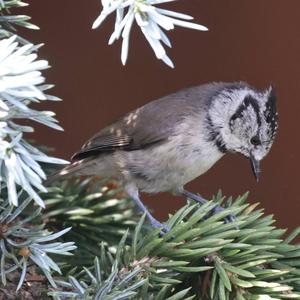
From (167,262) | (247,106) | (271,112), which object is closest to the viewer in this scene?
(167,262)

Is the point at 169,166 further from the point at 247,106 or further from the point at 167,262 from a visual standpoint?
the point at 167,262

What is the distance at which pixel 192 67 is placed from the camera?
132 centimetres

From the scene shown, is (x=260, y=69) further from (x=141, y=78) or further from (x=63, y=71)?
(x=63, y=71)

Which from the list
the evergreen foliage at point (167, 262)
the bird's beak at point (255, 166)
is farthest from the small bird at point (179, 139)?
the evergreen foliage at point (167, 262)

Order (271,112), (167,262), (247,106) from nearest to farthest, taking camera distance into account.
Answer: (167,262)
(271,112)
(247,106)

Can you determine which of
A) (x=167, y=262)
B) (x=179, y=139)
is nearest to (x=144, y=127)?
(x=179, y=139)

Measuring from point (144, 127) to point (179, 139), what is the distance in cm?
7

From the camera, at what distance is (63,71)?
1.30 metres

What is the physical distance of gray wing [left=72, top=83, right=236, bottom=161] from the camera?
120 centimetres

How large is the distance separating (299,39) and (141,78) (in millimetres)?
322

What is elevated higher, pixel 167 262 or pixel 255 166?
pixel 167 262

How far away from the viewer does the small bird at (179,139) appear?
1192mm

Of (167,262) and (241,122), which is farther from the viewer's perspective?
(241,122)

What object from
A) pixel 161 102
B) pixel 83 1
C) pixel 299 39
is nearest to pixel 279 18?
pixel 299 39
